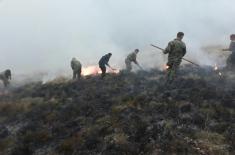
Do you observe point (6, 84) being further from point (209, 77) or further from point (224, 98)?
point (224, 98)

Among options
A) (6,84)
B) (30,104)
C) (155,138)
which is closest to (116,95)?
(30,104)

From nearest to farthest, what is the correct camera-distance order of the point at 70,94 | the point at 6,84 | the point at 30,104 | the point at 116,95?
the point at 116,95 < the point at 30,104 < the point at 70,94 < the point at 6,84

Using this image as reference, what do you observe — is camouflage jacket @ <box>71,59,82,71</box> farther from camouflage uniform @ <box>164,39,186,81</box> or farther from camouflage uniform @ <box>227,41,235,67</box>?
camouflage uniform @ <box>164,39,186,81</box>

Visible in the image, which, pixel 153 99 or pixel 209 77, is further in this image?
pixel 209 77

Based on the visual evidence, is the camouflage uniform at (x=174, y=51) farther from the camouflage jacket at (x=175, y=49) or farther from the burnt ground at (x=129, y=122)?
the burnt ground at (x=129, y=122)

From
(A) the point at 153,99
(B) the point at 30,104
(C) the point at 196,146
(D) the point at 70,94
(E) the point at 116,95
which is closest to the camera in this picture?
(C) the point at 196,146

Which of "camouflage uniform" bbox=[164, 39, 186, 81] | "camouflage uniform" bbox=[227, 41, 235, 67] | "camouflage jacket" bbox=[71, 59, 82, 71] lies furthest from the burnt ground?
"camouflage jacket" bbox=[71, 59, 82, 71]

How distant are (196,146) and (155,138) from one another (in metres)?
1.22

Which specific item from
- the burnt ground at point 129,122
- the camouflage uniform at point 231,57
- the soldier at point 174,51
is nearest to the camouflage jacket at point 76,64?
the burnt ground at point 129,122

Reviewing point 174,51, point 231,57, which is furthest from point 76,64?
point 174,51

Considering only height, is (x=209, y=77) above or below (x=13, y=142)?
above

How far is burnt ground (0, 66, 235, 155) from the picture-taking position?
13.0 metres

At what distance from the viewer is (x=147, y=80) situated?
25.4 meters

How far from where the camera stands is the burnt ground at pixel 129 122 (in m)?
13.0
